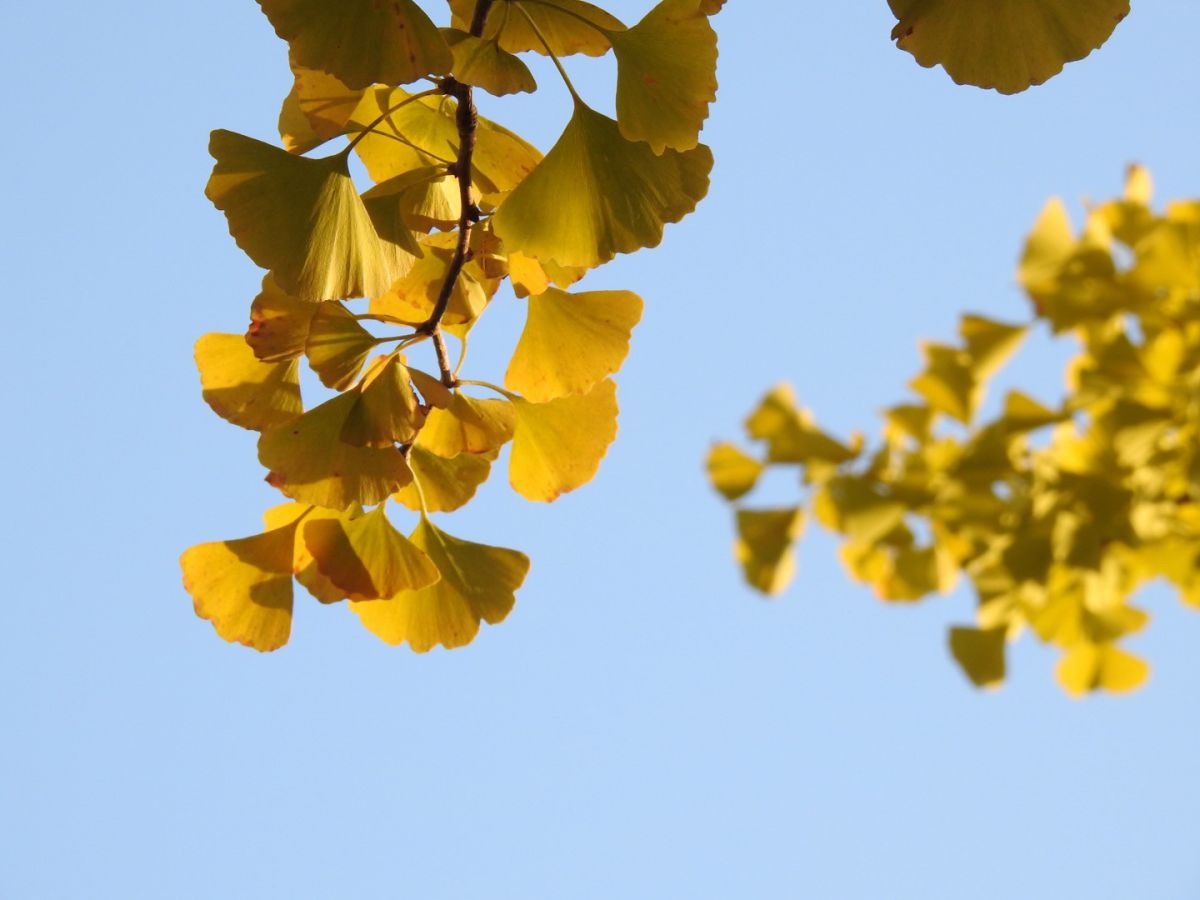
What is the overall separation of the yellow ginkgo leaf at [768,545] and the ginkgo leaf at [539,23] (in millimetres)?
264

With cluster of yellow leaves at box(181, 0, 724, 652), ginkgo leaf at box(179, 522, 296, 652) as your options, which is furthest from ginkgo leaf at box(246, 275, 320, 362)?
ginkgo leaf at box(179, 522, 296, 652)

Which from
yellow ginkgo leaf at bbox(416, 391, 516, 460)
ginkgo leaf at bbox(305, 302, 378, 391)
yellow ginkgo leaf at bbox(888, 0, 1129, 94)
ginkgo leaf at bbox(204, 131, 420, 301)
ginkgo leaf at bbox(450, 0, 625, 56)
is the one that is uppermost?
ginkgo leaf at bbox(450, 0, 625, 56)

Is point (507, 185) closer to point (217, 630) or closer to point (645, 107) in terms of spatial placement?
point (645, 107)

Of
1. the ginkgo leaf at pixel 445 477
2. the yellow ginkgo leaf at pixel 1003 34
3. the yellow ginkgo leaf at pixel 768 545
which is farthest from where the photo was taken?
the ginkgo leaf at pixel 445 477

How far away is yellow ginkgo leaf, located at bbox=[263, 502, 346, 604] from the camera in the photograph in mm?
635

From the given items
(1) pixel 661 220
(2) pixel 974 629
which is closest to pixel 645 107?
(1) pixel 661 220

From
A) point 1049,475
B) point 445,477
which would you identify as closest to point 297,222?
point 445,477

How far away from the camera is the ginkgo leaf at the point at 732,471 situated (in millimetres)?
484

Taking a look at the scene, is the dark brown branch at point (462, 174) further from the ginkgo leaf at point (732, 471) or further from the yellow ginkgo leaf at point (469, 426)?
the ginkgo leaf at point (732, 471)

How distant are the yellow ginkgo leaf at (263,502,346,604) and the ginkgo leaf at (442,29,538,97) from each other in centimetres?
23

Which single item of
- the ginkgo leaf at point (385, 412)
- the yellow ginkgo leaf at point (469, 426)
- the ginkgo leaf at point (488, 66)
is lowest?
the ginkgo leaf at point (385, 412)

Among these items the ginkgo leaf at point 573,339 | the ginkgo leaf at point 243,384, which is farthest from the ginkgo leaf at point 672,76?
the ginkgo leaf at point 243,384

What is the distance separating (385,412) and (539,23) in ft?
0.67

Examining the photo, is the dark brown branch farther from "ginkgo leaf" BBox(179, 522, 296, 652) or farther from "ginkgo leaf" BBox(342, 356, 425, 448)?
"ginkgo leaf" BBox(179, 522, 296, 652)
